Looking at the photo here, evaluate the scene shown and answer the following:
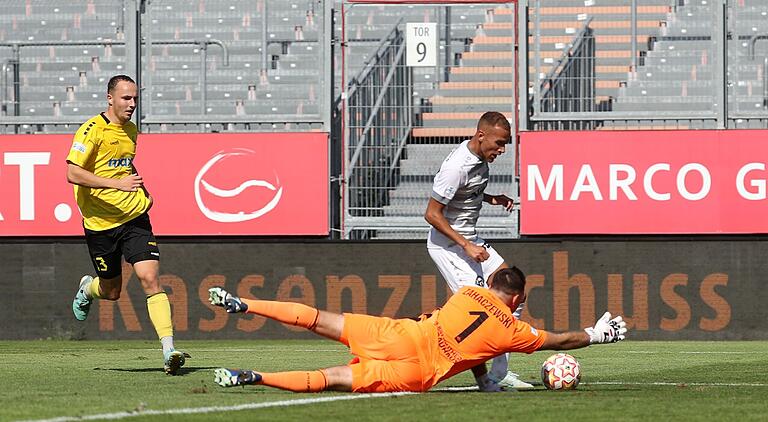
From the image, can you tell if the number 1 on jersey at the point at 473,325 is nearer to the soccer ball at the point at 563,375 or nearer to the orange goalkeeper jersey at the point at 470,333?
the orange goalkeeper jersey at the point at 470,333

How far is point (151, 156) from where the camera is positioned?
17.9 meters

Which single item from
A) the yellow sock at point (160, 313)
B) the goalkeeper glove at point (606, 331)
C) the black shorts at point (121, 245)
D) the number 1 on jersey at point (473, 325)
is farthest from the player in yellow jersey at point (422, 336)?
the black shorts at point (121, 245)

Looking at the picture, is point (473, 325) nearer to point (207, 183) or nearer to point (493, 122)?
point (493, 122)

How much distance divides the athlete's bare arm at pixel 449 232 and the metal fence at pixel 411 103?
8.05 meters

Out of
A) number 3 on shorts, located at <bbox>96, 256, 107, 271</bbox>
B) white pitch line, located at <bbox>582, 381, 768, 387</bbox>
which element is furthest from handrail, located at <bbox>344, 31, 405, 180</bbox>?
white pitch line, located at <bbox>582, 381, 768, 387</bbox>

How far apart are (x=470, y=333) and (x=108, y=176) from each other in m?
3.85

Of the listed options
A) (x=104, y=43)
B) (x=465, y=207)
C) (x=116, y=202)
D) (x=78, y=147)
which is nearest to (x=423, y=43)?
(x=104, y=43)

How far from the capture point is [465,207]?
32.8 feet

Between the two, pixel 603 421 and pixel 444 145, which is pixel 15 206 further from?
pixel 603 421

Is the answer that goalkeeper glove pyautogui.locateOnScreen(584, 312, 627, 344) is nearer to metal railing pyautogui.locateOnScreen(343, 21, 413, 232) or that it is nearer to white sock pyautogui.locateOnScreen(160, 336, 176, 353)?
white sock pyautogui.locateOnScreen(160, 336, 176, 353)

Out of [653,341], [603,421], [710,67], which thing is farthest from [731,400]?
[710,67]

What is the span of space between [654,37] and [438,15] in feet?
8.98

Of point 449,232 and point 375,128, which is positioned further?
point 375,128

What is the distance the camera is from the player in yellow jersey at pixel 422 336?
26.5ft
